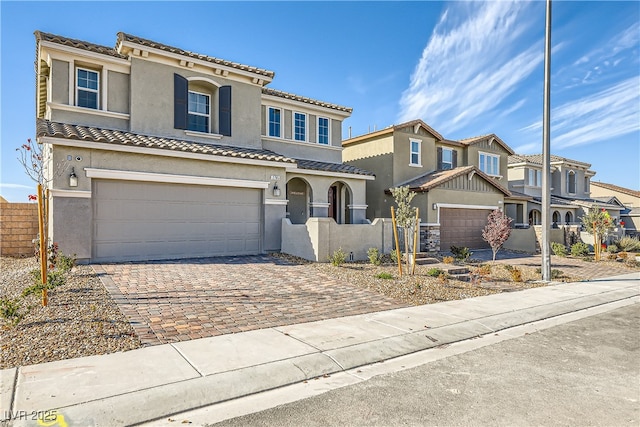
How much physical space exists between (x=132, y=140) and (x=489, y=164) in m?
22.1

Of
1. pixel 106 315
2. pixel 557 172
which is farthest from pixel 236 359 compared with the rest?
pixel 557 172

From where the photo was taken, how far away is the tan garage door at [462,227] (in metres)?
20.0

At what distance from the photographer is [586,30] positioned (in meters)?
14.4

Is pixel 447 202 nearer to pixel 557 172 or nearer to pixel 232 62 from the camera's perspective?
pixel 232 62

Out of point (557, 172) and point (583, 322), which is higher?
point (557, 172)

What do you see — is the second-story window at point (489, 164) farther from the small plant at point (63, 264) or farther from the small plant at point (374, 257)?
the small plant at point (63, 264)

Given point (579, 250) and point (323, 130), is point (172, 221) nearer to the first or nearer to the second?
point (323, 130)

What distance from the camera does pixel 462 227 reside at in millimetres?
20781

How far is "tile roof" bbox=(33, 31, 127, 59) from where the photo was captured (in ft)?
42.3

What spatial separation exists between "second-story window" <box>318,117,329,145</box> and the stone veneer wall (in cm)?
1248

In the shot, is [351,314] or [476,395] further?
[351,314]

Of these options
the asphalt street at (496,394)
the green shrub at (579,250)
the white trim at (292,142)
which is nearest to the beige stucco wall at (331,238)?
the white trim at (292,142)

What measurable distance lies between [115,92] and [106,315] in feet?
33.6

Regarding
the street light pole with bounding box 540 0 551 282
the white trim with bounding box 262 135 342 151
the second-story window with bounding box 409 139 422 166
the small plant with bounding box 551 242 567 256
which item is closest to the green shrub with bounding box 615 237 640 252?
the small plant with bounding box 551 242 567 256
